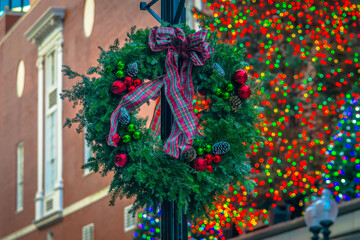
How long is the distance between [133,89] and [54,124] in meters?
23.5

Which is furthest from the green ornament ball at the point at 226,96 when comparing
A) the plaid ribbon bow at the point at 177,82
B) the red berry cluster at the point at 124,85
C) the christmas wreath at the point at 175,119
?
the red berry cluster at the point at 124,85

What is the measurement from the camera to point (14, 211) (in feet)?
114

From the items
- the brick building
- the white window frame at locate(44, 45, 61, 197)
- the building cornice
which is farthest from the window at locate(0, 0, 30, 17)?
the white window frame at locate(44, 45, 61, 197)

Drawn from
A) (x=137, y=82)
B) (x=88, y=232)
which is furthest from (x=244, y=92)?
(x=88, y=232)

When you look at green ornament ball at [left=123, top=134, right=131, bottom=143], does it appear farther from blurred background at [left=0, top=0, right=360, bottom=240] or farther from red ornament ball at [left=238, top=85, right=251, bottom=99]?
blurred background at [left=0, top=0, right=360, bottom=240]

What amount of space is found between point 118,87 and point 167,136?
566mm

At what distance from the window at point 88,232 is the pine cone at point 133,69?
65.0 ft

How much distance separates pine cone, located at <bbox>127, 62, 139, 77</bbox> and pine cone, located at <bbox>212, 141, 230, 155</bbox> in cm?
89

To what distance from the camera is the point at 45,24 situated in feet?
103

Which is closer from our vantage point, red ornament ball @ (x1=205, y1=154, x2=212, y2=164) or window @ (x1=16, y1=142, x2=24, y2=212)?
red ornament ball @ (x1=205, y1=154, x2=212, y2=164)

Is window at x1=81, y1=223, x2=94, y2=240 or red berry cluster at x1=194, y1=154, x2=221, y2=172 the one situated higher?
window at x1=81, y1=223, x2=94, y2=240

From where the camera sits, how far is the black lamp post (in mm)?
7504

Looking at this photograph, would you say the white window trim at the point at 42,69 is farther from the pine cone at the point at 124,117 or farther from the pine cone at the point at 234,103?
the pine cone at the point at 124,117

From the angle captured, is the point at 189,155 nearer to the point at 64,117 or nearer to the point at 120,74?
the point at 120,74
